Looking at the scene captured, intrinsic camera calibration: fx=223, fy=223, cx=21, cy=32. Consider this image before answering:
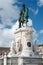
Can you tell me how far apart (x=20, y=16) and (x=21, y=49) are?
4.97 m

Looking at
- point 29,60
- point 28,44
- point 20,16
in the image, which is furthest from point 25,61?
point 20,16

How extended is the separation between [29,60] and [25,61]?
1.93ft

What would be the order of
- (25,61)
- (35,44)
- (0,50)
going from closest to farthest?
(25,61) → (35,44) → (0,50)

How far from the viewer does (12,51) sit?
97.1 feet

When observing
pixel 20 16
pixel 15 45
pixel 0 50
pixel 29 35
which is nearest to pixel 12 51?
pixel 15 45

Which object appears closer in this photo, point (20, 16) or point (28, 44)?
point (28, 44)

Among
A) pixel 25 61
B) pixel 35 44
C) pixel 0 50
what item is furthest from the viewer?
pixel 0 50

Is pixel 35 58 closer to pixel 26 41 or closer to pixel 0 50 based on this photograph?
pixel 26 41

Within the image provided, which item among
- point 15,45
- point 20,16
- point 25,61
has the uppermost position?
point 20,16

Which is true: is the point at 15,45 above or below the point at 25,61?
above

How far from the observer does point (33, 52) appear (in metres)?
29.8

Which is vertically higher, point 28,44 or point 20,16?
point 20,16

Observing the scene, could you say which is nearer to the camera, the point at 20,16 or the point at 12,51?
the point at 12,51

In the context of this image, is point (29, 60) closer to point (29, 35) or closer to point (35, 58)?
point (35, 58)
